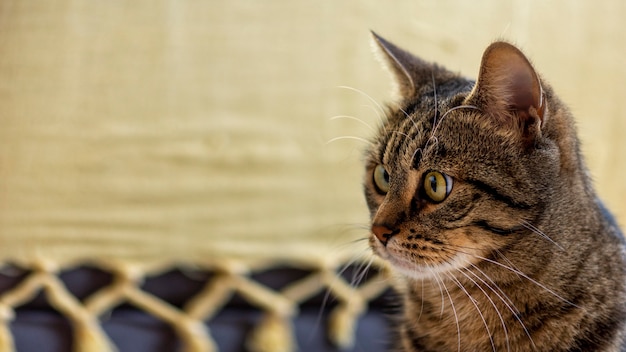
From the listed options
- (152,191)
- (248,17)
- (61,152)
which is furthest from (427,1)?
(61,152)

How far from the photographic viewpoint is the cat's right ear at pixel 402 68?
0.80m

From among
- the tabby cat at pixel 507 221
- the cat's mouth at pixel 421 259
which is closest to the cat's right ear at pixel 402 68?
the tabby cat at pixel 507 221

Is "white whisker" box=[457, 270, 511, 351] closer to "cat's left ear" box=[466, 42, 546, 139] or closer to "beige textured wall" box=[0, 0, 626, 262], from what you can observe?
"cat's left ear" box=[466, 42, 546, 139]

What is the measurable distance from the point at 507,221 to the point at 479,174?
0.06 m

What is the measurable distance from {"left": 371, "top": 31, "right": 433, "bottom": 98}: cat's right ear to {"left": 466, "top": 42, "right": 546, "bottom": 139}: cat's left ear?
0.15 meters

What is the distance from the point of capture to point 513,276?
0.65 meters

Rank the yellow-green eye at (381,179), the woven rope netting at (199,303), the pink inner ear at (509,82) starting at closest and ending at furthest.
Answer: the pink inner ear at (509,82) → the yellow-green eye at (381,179) → the woven rope netting at (199,303)

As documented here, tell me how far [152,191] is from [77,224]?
0.14 m

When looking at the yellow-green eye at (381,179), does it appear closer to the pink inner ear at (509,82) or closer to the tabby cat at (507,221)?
the tabby cat at (507,221)

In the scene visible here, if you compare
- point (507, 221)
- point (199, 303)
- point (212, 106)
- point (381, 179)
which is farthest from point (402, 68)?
point (199, 303)

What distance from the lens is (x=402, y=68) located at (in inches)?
31.4

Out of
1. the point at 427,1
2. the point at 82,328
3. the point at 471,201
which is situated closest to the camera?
the point at 471,201

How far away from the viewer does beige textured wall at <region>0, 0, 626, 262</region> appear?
1058 mm

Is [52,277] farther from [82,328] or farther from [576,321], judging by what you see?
[576,321]
